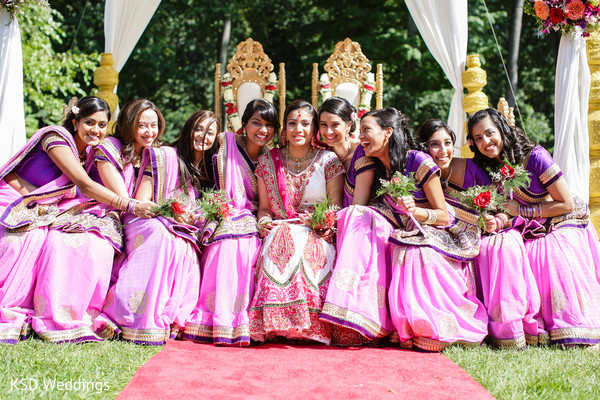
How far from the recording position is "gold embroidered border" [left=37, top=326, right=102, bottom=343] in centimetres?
364

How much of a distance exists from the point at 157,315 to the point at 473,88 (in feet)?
12.2

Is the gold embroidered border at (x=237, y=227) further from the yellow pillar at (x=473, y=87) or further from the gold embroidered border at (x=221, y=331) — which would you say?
the yellow pillar at (x=473, y=87)

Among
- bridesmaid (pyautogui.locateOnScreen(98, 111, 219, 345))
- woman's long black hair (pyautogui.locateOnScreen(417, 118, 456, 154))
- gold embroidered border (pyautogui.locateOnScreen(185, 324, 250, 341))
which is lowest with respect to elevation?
gold embroidered border (pyautogui.locateOnScreen(185, 324, 250, 341))

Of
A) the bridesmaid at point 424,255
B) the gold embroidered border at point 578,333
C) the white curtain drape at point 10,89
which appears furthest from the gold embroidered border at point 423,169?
the white curtain drape at point 10,89

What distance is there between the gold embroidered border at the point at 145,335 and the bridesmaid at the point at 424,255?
1.38 meters

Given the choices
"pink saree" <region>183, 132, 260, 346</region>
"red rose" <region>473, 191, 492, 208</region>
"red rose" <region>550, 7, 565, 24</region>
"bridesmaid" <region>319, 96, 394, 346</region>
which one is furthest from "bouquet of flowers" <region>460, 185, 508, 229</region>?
"red rose" <region>550, 7, 565, 24</region>

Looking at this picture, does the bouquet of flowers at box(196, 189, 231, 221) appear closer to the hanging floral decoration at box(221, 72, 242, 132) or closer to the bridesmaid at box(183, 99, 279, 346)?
the bridesmaid at box(183, 99, 279, 346)

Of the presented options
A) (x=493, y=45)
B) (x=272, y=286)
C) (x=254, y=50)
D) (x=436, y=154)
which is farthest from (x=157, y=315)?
(x=493, y=45)

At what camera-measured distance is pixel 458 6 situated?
6070 millimetres

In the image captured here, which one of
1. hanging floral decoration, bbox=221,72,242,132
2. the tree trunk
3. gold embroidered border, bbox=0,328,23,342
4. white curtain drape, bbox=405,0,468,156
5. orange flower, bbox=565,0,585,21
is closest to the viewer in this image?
gold embroidered border, bbox=0,328,23,342

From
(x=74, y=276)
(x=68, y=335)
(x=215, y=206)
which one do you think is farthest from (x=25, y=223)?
(x=215, y=206)

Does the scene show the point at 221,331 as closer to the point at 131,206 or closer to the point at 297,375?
the point at 297,375

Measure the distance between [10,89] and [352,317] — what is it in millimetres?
3621

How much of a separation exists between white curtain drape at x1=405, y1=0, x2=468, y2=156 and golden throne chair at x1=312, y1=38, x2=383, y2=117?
0.61 m
